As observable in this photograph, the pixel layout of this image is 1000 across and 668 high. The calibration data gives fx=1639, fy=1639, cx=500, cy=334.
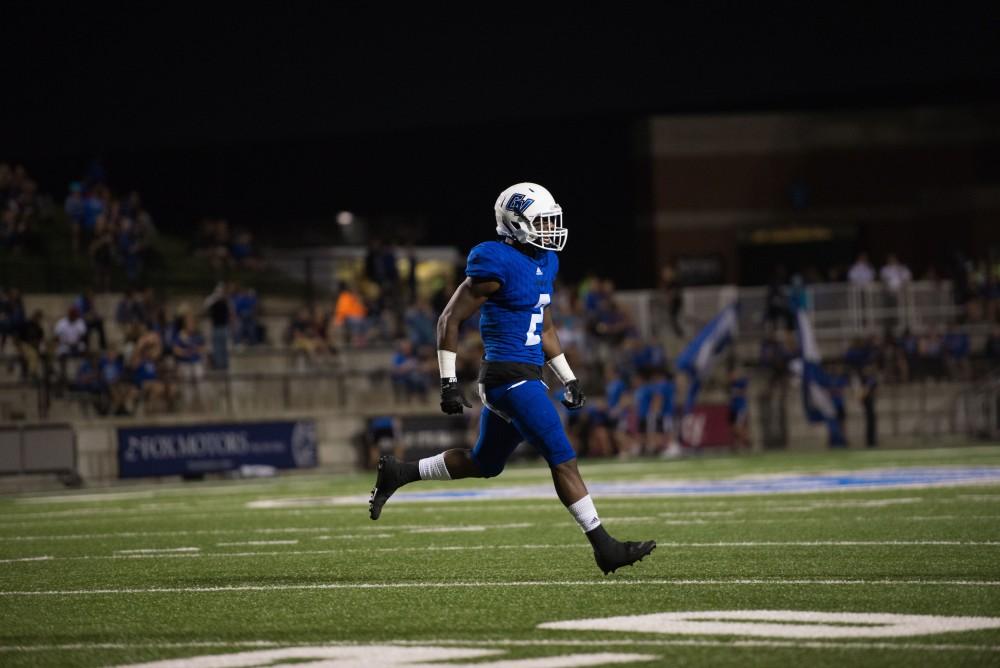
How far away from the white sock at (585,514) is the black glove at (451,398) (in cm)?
74

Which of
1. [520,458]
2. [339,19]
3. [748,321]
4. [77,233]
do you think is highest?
[339,19]

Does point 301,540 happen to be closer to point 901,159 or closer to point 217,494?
point 217,494

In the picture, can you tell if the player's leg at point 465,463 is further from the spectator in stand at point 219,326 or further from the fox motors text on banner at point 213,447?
the spectator in stand at point 219,326

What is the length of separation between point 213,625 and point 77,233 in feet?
63.8

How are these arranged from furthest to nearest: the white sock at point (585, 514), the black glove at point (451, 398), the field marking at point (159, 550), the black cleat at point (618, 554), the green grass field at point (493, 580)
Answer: the field marking at point (159, 550), the black glove at point (451, 398), the white sock at point (585, 514), the black cleat at point (618, 554), the green grass field at point (493, 580)

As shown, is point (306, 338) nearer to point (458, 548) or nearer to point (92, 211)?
point (92, 211)

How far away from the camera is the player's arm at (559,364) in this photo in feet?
28.4

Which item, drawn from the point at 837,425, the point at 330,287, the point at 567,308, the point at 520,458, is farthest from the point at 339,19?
the point at 837,425

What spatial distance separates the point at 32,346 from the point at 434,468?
1494 cm

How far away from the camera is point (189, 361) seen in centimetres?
2331

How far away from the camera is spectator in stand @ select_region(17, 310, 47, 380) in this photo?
2223 cm

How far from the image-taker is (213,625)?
21.0 ft

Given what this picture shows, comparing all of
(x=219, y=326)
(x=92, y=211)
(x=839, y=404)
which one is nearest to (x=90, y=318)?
(x=219, y=326)

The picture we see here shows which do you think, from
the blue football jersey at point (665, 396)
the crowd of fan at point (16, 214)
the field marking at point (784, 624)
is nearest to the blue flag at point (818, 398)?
the blue football jersey at point (665, 396)
